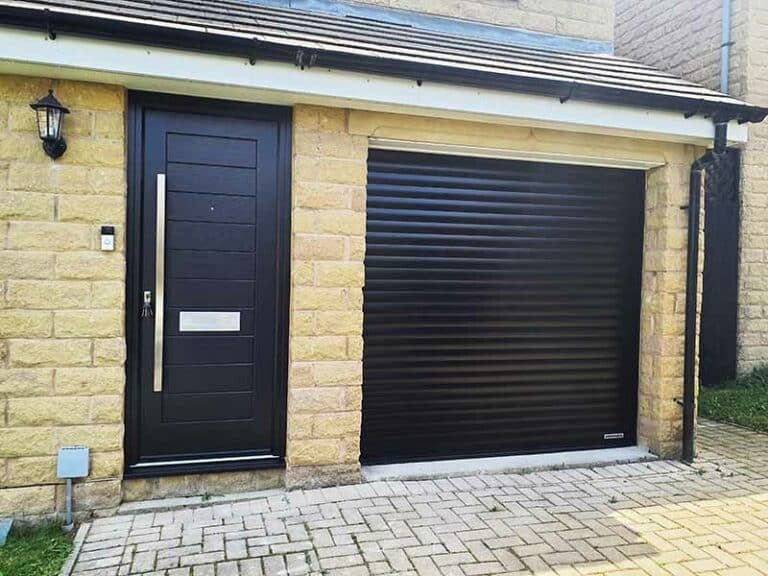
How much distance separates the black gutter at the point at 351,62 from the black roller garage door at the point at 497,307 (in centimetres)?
80

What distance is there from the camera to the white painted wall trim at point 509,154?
4.72m

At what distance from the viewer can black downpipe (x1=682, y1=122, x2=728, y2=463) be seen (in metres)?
5.22

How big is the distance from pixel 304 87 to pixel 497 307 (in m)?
2.53

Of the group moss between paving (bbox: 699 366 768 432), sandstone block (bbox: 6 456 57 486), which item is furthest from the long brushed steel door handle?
moss between paving (bbox: 699 366 768 432)

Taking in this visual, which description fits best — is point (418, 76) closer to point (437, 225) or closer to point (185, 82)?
point (437, 225)

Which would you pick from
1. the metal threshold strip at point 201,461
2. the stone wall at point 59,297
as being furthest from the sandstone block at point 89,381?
the metal threshold strip at point 201,461

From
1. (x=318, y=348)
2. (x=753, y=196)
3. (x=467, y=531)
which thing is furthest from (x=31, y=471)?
(x=753, y=196)

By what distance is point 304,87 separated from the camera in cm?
401

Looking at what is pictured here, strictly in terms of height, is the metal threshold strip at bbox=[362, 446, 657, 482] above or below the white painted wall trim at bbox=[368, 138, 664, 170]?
below

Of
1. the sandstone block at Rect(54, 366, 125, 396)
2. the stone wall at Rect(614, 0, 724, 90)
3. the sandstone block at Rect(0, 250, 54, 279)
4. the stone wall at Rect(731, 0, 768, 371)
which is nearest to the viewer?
the sandstone block at Rect(0, 250, 54, 279)

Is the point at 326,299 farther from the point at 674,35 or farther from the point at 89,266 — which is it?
the point at 674,35

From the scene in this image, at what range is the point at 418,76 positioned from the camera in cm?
419

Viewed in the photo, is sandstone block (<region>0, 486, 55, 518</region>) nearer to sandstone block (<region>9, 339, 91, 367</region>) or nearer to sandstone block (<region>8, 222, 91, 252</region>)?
sandstone block (<region>9, 339, 91, 367</region>)

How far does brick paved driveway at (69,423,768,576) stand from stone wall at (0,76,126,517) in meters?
0.56
